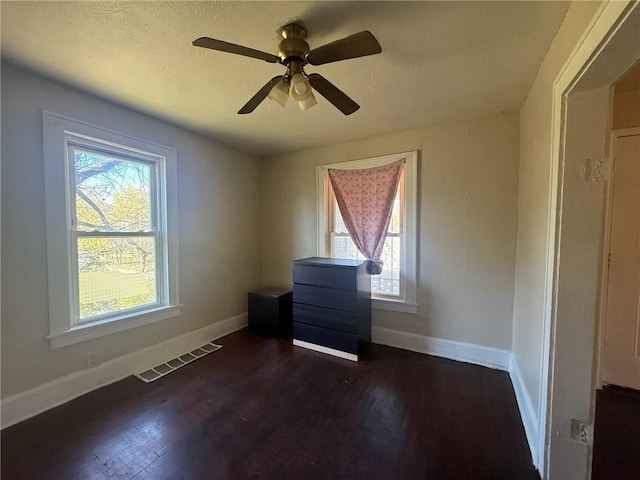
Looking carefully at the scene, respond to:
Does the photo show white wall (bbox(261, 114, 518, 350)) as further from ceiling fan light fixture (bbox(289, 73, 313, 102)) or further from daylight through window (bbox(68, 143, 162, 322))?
daylight through window (bbox(68, 143, 162, 322))

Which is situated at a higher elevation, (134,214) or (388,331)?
(134,214)

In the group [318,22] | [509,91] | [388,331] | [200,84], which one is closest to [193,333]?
[388,331]

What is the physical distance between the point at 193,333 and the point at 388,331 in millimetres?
2168

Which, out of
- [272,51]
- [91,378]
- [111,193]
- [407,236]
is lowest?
[91,378]

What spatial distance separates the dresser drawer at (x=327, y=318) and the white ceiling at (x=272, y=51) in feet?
6.31

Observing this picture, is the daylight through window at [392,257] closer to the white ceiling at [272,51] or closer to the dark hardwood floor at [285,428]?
the dark hardwood floor at [285,428]

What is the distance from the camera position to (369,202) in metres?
3.15

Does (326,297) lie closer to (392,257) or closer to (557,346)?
(392,257)

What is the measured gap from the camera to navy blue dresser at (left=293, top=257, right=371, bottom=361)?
9.09 feet

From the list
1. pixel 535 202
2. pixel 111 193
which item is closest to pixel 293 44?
pixel 535 202

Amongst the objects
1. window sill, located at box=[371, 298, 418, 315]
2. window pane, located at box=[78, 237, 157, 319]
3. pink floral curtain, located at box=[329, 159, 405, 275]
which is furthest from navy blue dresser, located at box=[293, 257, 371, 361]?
window pane, located at box=[78, 237, 157, 319]

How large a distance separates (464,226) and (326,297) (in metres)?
1.55

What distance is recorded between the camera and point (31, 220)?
1.92 metres

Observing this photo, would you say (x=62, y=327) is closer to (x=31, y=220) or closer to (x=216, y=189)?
(x=31, y=220)
